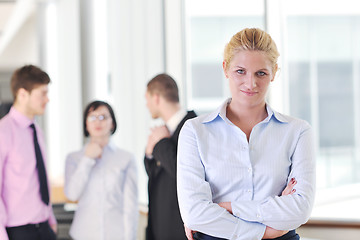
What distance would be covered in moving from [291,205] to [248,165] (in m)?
0.17

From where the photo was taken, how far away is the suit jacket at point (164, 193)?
7.71 ft

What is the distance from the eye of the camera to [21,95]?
9.18 ft

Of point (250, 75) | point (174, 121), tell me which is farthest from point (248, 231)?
point (174, 121)

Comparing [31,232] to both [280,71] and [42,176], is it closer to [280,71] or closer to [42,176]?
[42,176]

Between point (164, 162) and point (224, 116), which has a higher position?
point (224, 116)

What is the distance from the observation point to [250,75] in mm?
1659

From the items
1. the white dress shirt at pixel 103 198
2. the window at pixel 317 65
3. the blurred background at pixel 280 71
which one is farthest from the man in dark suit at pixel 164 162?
the window at pixel 317 65

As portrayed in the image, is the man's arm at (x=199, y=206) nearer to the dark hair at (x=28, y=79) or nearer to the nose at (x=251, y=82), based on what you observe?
the nose at (x=251, y=82)

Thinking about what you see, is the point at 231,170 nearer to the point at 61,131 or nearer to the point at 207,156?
the point at 207,156

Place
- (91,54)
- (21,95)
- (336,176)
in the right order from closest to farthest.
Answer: (21,95)
(336,176)
(91,54)

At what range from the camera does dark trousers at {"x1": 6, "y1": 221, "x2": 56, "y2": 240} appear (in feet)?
8.58

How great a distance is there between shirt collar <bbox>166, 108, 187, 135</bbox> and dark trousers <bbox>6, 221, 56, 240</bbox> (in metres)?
0.84

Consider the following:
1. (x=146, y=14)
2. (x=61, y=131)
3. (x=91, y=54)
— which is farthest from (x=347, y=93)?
(x=61, y=131)

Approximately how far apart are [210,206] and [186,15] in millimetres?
2581
